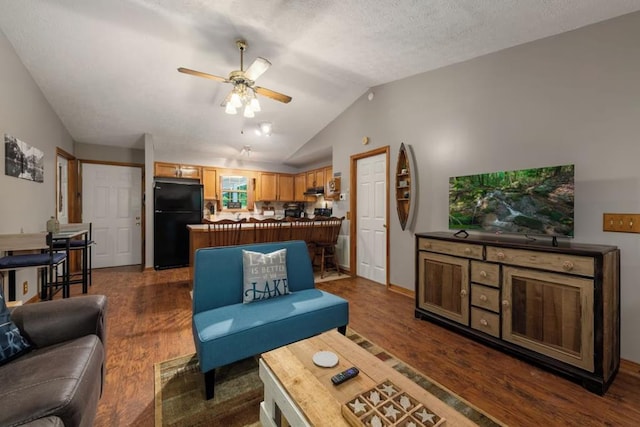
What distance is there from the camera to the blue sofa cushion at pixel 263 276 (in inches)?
83.1

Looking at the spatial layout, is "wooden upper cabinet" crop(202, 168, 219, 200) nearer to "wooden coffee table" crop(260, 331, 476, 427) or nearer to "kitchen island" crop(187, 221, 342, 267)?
"kitchen island" crop(187, 221, 342, 267)

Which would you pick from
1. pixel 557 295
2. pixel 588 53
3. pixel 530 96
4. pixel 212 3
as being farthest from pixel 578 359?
pixel 212 3

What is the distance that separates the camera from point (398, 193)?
3.60m

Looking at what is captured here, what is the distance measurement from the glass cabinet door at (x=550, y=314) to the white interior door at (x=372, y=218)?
192 centimetres

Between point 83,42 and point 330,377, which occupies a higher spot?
point 83,42

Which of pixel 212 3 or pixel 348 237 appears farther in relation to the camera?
pixel 348 237

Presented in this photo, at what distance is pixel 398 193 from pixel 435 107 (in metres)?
1.12

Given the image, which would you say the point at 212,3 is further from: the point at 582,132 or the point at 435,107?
the point at 582,132

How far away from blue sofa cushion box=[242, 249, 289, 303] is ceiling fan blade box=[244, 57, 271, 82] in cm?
169

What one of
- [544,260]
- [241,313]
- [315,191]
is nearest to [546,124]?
[544,260]

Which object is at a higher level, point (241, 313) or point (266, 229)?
point (266, 229)

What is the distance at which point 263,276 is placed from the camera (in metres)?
2.15

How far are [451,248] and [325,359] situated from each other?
1.80 meters

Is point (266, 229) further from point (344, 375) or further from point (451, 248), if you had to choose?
point (344, 375)
